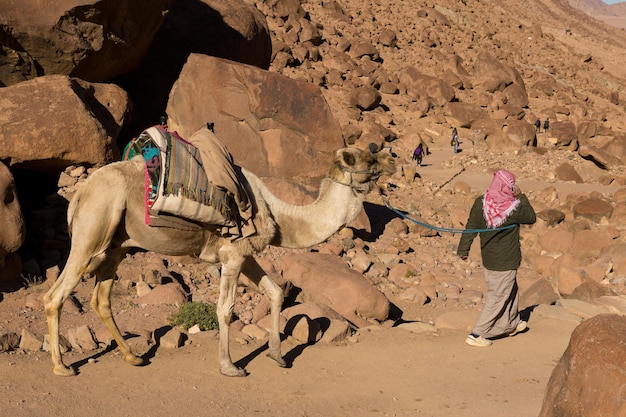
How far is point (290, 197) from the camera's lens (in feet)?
44.3

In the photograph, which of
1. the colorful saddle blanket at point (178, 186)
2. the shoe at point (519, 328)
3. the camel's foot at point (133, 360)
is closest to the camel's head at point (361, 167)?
the colorful saddle blanket at point (178, 186)

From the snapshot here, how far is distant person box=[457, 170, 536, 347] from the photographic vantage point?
7711 millimetres

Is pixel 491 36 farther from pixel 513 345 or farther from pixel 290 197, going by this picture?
pixel 513 345

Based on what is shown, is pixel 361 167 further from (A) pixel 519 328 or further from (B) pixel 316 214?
(A) pixel 519 328

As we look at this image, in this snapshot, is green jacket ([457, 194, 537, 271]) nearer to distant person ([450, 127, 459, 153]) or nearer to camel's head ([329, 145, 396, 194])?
camel's head ([329, 145, 396, 194])

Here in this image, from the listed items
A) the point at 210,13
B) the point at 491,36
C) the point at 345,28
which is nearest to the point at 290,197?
the point at 210,13

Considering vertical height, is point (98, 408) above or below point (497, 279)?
below

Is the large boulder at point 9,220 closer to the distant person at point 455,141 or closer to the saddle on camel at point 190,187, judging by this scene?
the saddle on camel at point 190,187

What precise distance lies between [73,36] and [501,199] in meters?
9.67

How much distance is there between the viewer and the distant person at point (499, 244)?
25.3 feet

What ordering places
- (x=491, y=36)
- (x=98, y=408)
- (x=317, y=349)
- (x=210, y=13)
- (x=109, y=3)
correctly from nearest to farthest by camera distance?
(x=98, y=408), (x=317, y=349), (x=109, y=3), (x=210, y=13), (x=491, y=36)

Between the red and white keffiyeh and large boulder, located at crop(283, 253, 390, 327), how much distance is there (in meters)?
2.78

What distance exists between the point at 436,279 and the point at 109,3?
31.0 ft

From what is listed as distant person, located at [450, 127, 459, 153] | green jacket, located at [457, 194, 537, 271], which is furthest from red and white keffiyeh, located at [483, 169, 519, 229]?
distant person, located at [450, 127, 459, 153]
